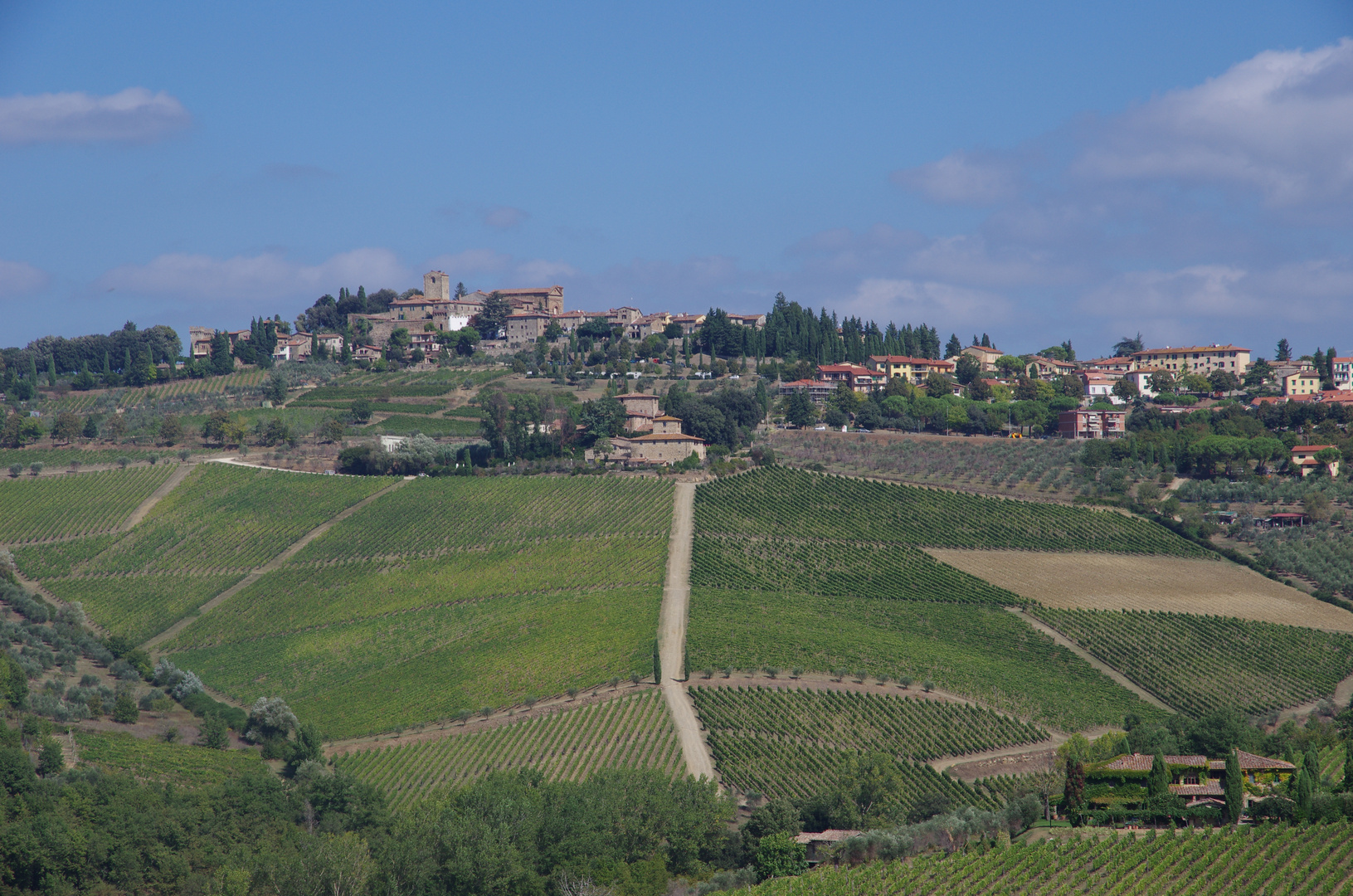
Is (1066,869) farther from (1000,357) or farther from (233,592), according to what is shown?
(1000,357)

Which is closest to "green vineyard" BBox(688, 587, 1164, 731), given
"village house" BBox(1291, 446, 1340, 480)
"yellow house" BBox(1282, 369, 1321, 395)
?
"village house" BBox(1291, 446, 1340, 480)

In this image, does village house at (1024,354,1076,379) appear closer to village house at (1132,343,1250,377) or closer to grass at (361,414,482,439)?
village house at (1132,343,1250,377)

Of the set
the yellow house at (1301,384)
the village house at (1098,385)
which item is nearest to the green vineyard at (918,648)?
the village house at (1098,385)

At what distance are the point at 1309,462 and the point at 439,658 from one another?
180 feet

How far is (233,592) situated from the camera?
65.7 meters

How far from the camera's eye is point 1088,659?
5509 centimetres

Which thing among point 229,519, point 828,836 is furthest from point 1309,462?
point 229,519

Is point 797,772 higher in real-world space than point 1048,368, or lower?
lower

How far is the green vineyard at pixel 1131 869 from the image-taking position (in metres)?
31.6

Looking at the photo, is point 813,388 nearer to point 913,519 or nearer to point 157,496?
point 913,519

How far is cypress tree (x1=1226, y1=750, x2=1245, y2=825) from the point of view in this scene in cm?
3531

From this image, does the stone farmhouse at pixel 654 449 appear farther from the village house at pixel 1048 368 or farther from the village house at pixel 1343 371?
the village house at pixel 1343 371

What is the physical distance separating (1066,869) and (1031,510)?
3901 centimetres

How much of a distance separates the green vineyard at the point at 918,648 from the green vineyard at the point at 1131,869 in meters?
13.9
